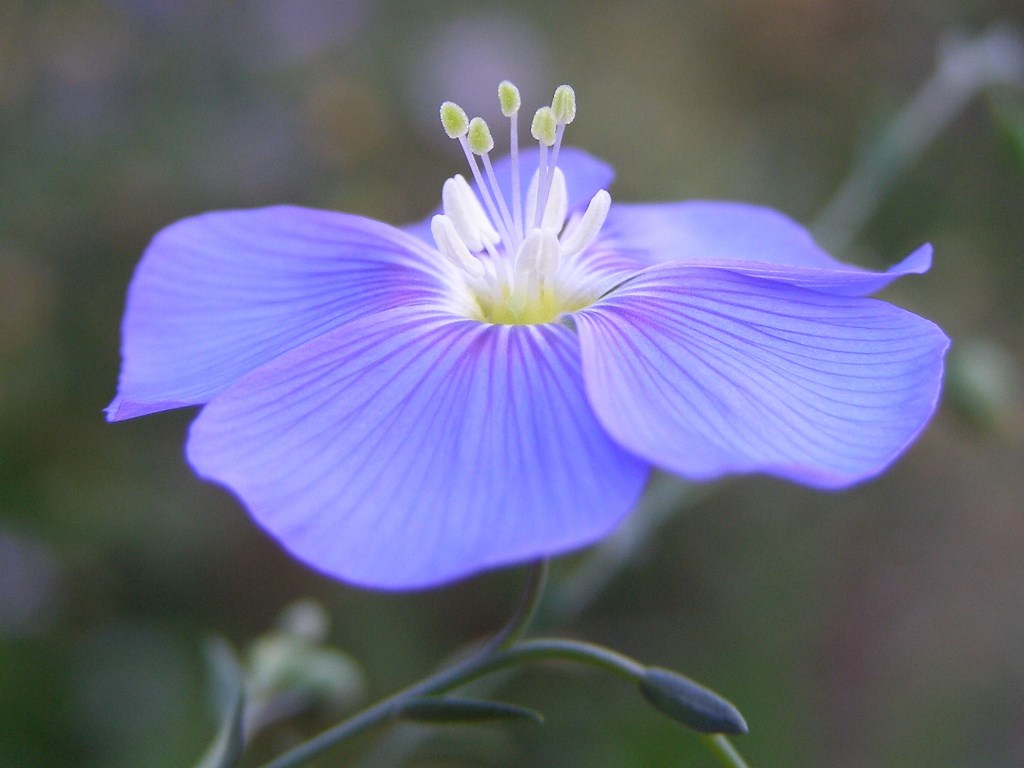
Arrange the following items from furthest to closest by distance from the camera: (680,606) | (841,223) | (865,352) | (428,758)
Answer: (680,606) < (428,758) < (841,223) < (865,352)

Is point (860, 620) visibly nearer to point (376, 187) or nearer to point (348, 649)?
point (348, 649)

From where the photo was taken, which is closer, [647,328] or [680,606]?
[647,328]

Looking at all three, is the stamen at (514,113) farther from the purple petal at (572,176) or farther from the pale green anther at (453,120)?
the purple petal at (572,176)

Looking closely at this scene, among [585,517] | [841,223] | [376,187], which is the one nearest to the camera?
[585,517]

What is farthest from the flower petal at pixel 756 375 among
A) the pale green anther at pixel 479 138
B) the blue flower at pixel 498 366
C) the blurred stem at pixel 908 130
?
the blurred stem at pixel 908 130

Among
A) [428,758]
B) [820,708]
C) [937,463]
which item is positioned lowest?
[428,758]

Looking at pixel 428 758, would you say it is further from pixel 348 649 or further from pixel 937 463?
pixel 937 463

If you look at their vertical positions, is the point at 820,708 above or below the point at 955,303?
below

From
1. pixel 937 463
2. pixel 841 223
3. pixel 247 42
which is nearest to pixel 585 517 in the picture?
pixel 841 223

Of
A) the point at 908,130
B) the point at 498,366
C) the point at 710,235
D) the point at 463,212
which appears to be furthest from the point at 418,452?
the point at 908,130
